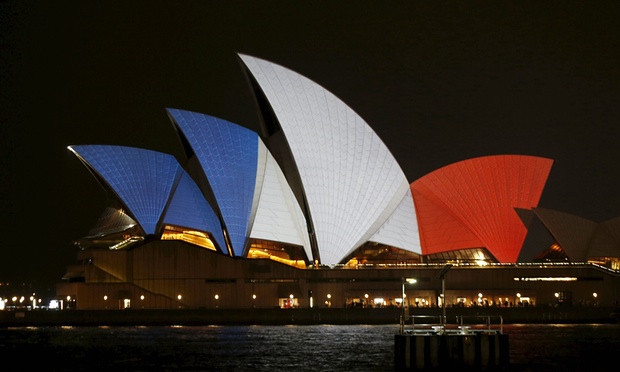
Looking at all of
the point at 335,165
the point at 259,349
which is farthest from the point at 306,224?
the point at 259,349

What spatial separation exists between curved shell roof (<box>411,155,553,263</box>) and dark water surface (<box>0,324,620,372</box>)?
493 inches

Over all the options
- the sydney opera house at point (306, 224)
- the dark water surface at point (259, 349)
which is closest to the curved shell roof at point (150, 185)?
the sydney opera house at point (306, 224)

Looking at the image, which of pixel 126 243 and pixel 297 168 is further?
pixel 126 243

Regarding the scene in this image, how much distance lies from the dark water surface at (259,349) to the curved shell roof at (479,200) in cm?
1253

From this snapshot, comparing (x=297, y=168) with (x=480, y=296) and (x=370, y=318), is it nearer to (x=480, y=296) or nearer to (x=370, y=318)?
(x=370, y=318)

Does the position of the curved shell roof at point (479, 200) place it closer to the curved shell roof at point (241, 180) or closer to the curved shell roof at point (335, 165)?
the curved shell roof at point (335, 165)

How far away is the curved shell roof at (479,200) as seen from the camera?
6756cm

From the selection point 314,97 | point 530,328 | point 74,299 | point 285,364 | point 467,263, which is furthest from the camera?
point 467,263

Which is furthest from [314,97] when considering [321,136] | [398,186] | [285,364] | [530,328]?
[285,364]

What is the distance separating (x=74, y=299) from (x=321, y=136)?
20379mm

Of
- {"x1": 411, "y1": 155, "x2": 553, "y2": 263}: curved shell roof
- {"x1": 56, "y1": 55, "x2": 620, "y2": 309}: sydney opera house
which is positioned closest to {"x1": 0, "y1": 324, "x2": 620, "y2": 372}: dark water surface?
{"x1": 56, "y1": 55, "x2": 620, "y2": 309}: sydney opera house

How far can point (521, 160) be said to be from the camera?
6812cm

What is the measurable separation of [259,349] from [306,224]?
24.5 meters

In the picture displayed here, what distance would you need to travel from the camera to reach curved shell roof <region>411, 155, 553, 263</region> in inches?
2660
